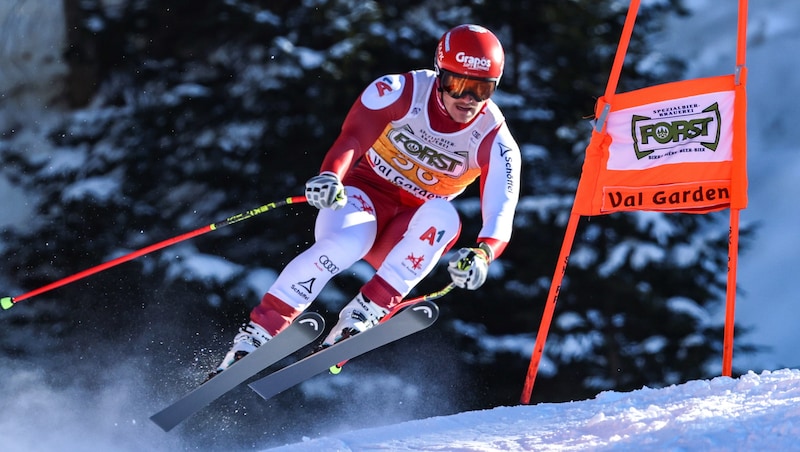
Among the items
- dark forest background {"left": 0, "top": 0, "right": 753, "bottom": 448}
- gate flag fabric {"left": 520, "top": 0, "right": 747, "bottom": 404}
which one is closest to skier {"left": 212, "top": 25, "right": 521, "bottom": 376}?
gate flag fabric {"left": 520, "top": 0, "right": 747, "bottom": 404}

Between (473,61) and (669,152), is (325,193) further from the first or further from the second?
(669,152)

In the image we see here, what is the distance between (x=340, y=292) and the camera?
7738 millimetres

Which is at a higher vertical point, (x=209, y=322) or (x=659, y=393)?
(x=659, y=393)

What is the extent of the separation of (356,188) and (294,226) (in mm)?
3855

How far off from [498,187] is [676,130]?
1.12m

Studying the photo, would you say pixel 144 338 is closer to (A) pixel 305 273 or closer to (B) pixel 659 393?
(A) pixel 305 273

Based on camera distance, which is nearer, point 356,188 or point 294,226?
point 356,188

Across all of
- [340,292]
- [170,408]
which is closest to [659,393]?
[170,408]

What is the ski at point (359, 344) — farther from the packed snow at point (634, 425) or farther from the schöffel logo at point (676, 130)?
the schöffel logo at point (676, 130)

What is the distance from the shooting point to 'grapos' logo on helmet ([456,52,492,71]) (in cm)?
373

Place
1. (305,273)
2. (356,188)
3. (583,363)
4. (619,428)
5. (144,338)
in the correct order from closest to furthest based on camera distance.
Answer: (619,428)
(305,273)
(356,188)
(144,338)
(583,363)

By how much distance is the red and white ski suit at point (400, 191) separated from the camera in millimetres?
3740

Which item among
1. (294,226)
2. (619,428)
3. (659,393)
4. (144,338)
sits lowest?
(144,338)

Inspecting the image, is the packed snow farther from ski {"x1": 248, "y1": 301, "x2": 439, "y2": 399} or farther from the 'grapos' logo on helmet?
the 'grapos' logo on helmet
